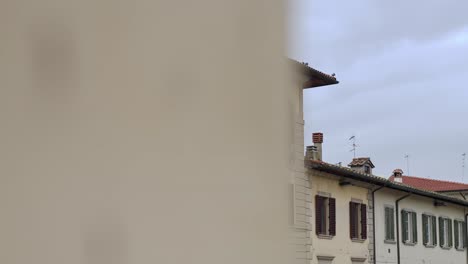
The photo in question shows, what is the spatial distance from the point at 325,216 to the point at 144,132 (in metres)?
18.3

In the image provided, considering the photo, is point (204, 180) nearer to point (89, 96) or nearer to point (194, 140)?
point (194, 140)

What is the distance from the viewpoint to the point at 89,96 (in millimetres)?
1061

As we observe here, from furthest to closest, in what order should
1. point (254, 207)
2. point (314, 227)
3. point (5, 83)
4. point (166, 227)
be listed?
point (314, 227) → point (254, 207) → point (166, 227) → point (5, 83)

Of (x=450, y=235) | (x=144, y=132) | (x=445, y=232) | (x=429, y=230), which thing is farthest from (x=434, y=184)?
(x=144, y=132)

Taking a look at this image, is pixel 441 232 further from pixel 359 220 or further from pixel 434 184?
pixel 434 184

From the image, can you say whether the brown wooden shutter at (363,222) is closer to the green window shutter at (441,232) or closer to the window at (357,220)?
the window at (357,220)

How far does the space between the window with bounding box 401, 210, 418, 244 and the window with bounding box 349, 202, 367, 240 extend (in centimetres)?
299

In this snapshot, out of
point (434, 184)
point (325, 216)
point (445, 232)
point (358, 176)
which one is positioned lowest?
point (445, 232)

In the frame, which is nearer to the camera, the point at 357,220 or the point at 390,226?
the point at 357,220

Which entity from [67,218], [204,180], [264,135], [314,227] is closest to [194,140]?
[204,180]

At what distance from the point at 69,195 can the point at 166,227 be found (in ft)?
0.58

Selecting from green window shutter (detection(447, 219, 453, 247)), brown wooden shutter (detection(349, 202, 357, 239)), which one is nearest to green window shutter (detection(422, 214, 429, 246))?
green window shutter (detection(447, 219, 453, 247))

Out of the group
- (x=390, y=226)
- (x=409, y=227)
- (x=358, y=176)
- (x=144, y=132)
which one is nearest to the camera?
(x=144, y=132)

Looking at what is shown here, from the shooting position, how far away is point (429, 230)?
85.1 ft
